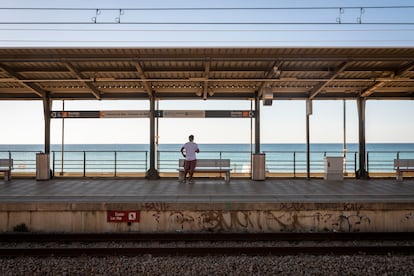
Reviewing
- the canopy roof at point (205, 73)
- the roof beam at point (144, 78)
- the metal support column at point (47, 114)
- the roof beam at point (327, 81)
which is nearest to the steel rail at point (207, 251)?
the canopy roof at point (205, 73)

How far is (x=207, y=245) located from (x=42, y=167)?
7491 mm

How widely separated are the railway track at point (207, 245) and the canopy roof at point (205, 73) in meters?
4.48

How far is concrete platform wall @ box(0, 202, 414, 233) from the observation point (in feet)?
21.5

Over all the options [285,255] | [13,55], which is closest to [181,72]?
[13,55]

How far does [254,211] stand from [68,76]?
7.02 metres

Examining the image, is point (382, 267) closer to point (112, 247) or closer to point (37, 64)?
point (112, 247)

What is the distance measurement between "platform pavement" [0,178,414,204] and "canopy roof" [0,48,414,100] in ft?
10.2

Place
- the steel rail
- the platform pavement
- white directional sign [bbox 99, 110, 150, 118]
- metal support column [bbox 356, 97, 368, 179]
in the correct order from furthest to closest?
1. metal support column [bbox 356, 97, 368, 179]
2. white directional sign [bbox 99, 110, 150, 118]
3. the platform pavement
4. the steel rail

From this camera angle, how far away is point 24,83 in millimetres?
9656

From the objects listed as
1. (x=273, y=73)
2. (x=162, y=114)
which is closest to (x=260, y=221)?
(x=273, y=73)

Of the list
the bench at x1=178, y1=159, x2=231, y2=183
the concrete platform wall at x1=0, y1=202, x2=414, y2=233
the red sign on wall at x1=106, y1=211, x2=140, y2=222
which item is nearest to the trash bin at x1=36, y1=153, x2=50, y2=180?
the concrete platform wall at x1=0, y1=202, x2=414, y2=233

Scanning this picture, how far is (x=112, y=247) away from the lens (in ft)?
18.5

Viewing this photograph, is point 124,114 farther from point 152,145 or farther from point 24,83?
point 24,83

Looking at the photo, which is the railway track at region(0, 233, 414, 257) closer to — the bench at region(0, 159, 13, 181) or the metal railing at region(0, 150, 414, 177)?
the metal railing at region(0, 150, 414, 177)
